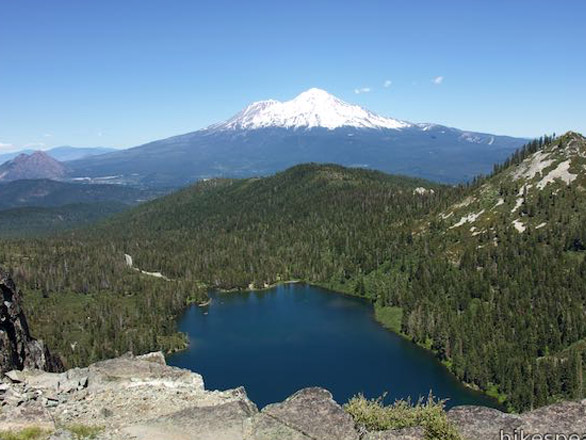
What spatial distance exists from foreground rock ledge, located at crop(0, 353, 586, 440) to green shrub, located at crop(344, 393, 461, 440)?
0.84m

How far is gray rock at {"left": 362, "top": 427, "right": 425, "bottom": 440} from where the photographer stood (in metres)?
31.2

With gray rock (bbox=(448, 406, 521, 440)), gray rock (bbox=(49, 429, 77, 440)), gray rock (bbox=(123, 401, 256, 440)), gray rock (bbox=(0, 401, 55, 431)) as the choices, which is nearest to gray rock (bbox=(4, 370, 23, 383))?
gray rock (bbox=(0, 401, 55, 431))

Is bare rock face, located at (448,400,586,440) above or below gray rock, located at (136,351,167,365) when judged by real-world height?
above

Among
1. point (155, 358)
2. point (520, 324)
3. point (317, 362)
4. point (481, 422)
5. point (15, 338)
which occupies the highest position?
point (481, 422)

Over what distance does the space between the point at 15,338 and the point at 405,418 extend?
50184 millimetres

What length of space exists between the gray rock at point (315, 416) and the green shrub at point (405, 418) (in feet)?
3.05

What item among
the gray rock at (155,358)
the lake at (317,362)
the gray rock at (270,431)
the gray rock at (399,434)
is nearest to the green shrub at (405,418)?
the gray rock at (399,434)

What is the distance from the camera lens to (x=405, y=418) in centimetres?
3341

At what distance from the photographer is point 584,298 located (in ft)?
543

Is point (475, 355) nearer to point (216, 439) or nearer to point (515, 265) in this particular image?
point (515, 265)

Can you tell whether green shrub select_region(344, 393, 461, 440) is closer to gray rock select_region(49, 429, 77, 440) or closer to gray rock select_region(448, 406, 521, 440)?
gray rock select_region(448, 406, 521, 440)

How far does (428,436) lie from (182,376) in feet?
68.4

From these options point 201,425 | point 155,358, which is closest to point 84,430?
point 201,425

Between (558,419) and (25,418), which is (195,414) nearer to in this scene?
(25,418)
